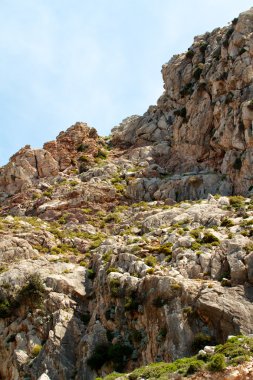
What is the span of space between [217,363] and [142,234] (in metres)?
23.0

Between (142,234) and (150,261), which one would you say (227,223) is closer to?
(150,261)

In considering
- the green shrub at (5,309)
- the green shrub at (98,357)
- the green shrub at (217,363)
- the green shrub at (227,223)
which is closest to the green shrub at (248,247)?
the green shrub at (227,223)

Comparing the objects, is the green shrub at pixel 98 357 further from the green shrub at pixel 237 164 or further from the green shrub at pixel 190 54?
the green shrub at pixel 190 54

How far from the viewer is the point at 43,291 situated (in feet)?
129

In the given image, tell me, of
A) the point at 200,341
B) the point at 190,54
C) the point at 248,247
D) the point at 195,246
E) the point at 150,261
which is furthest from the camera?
the point at 190,54

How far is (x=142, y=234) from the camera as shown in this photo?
149ft

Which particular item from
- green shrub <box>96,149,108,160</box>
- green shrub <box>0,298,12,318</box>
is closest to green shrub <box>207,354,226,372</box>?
green shrub <box>0,298,12,318</box>

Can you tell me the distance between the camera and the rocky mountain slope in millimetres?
32156

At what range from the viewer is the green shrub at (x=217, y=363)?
2270cm

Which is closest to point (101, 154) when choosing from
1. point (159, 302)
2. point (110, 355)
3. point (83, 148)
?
point (83, 148)

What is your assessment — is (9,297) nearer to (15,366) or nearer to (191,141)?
(15,366)

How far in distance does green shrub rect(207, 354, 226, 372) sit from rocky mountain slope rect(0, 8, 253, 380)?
0.22 m

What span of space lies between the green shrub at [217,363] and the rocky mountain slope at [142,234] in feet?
0.72

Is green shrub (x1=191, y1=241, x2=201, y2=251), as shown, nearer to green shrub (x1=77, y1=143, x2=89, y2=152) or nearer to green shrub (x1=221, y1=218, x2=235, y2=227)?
green shrub (x1=221, y1=218, x2=235, y2=227)
